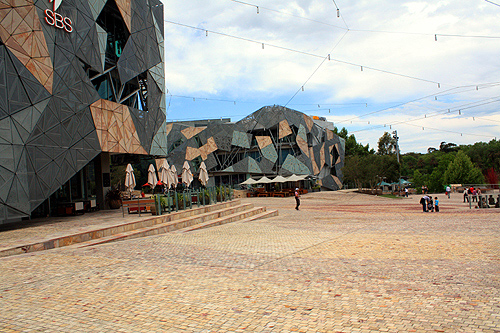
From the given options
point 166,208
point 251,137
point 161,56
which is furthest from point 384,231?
point 251,137

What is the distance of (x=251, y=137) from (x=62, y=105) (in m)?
37.1

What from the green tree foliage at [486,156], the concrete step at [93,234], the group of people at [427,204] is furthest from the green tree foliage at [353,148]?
the concrete step at [93,234]

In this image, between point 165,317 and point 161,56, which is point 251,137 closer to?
point 161,56

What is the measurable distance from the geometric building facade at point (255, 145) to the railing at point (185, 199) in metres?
29.1

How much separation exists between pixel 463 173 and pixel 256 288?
53.4 metres

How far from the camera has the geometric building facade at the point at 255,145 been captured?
48312 mm

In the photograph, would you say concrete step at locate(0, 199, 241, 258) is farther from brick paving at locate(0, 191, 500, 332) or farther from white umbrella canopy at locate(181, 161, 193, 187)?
white umbrella canopy at locate(181, 161, 193, 187)

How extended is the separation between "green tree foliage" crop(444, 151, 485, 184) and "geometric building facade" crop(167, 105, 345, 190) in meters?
18.3

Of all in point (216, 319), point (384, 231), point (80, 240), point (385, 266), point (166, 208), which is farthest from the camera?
point (166, 208)

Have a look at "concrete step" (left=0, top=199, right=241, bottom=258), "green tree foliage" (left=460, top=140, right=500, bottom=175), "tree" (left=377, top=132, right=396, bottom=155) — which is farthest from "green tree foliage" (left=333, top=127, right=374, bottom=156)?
"concrete step" (left=0, top=199, right=241, bottom=258)

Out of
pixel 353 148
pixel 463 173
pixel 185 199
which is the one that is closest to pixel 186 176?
pixel 185 199

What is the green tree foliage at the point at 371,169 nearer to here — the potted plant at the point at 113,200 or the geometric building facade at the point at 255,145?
the geometric building facade at the point at 255,145

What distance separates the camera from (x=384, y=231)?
39.0 feet

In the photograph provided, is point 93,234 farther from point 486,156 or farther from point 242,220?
point 486,156
